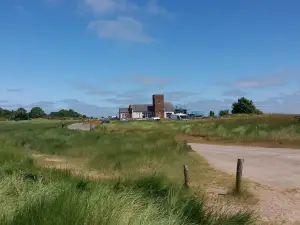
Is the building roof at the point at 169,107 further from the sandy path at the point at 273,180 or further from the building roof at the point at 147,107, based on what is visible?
the sandy path at the point at 273,180

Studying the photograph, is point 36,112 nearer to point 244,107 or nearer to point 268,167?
point 244,107

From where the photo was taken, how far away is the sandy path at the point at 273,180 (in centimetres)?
980

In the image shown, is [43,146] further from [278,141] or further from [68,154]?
[278,141]

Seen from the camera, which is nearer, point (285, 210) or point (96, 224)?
point (96, 224)

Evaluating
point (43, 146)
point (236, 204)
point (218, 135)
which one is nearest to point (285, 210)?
point (236, 204)

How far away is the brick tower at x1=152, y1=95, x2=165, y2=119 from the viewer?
5217 inches

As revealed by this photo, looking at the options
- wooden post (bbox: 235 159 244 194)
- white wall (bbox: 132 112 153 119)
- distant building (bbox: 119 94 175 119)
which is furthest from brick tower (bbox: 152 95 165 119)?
wooden post (bbox: 235 159 244 194)

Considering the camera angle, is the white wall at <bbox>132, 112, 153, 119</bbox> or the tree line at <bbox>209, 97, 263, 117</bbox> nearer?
the tree line at <bbox>209, 97, 263, 117</bbox>

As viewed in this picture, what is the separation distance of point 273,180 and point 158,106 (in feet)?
387

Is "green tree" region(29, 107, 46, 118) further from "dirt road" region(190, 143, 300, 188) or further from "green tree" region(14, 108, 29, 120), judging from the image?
"dirt road" region(190, 143, 300, 188)

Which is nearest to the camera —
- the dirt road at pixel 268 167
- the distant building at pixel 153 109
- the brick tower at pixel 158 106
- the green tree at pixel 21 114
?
the dirt road at pixel 268 167

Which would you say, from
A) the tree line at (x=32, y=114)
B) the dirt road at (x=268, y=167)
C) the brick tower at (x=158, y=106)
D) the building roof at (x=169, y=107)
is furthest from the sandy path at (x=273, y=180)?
the tree line at (x=32, y=114)

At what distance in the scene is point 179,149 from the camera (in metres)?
22.1

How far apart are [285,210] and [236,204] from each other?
4.12ft
